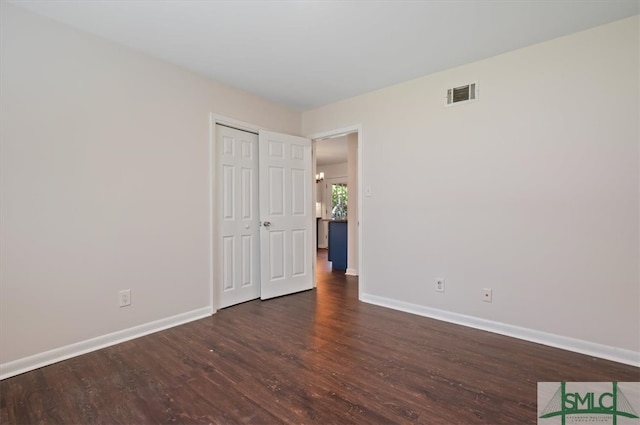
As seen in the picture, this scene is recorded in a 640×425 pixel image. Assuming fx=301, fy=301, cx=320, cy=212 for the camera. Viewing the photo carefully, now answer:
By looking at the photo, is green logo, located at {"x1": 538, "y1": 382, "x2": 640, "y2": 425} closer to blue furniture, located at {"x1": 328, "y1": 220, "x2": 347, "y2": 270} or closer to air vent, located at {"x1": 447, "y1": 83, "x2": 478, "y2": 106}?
air vent, located at {"x1": 447, "y1": 83, "x2": 478, "y2": 106}

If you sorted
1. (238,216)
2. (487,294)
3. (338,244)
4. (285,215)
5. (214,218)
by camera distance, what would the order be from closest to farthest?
(487,294)
(214,218)
(238,216)
(285,215)
(338,244)

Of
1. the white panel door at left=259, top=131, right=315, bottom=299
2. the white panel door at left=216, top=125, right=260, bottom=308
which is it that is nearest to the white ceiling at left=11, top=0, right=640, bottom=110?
the white panel door at left=216, top=125, right=260, bottom=308

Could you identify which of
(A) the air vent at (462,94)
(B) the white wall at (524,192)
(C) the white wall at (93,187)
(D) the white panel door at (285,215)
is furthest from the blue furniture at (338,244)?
(A) the air vent at (462,94)

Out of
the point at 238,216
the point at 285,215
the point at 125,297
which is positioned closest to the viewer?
the point at 125,297

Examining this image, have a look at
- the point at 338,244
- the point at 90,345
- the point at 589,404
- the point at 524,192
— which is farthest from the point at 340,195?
the point at 589,404

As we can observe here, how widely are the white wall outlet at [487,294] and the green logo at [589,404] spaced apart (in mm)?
911

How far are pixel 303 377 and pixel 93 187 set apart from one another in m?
2.12

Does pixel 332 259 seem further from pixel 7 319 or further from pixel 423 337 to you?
pixel 7 319

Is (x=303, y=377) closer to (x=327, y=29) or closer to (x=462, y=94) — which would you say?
(x=327, y=29)

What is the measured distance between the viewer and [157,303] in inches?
108

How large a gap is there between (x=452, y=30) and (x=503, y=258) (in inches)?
76.0

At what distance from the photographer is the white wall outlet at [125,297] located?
2504mm

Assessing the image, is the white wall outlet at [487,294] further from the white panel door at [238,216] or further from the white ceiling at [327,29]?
the white panel door at [238,216]

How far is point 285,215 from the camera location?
386 cm
